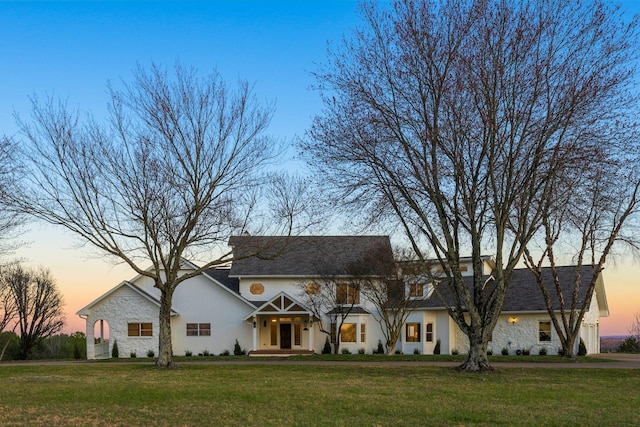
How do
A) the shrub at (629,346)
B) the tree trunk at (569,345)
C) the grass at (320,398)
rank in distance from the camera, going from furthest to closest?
the shrub at (629,346), the tree trunk at (569,345), the grass at (320,398)

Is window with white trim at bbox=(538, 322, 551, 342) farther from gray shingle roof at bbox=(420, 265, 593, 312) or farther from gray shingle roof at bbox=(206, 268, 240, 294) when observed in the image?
gray shingle roof at bbox=(206, 268, 240, 294)

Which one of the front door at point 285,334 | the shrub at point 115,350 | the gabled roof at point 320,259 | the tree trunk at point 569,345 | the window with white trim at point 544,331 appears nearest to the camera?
the tree trunk at point 569,345

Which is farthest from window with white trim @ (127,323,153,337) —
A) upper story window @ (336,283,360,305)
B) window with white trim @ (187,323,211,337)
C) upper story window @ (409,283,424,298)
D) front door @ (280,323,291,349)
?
upper story window @ (409,283,424,298)

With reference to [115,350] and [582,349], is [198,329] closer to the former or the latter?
[115,350]

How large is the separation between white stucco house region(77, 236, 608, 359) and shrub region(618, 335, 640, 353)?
3.25 metres

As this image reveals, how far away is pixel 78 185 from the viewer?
84.3 ft

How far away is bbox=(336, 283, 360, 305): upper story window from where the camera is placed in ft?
140

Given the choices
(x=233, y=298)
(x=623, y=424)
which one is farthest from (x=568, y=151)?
(x=233, y=298)

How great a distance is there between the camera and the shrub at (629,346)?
46.8 m

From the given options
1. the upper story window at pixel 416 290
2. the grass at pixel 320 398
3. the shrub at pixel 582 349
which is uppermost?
the upper story window at pixel 416 290

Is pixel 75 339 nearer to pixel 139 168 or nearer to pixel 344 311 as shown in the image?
pixel 344 311

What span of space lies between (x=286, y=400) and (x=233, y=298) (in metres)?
28.5

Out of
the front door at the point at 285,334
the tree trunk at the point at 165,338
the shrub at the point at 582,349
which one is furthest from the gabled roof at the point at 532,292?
the tree trunk at the point at 165,338

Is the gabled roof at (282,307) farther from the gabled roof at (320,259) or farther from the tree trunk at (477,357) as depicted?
the tree trunk at (477,357)
